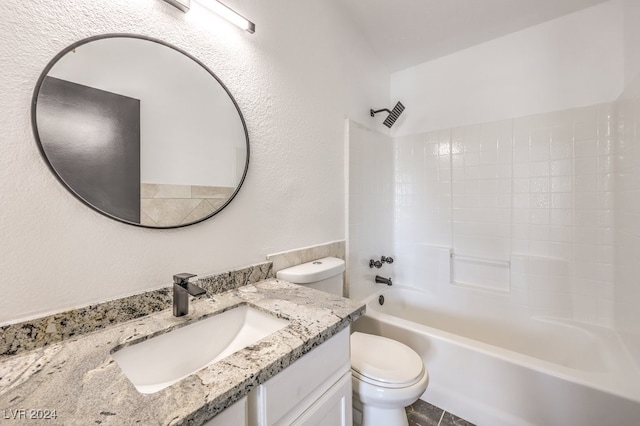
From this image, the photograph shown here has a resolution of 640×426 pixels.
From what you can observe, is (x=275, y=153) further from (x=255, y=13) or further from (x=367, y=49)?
(x=367, y=49)

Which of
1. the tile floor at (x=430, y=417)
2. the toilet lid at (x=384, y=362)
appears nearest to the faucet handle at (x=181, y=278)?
the toilet lid at (x=384, y=362)

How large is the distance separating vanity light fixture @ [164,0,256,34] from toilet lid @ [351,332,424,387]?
1574 millimetres

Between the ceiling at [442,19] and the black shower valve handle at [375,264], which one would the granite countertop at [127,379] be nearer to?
the black shower valve handle at [375,264]

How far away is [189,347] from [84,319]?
1.00 ft

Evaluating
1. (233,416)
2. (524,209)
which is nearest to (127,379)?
(233,416)

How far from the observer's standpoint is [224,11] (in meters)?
1.00

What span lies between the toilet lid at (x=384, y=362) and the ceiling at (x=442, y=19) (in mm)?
2063

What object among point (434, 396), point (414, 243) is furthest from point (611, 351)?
point (414, 243)

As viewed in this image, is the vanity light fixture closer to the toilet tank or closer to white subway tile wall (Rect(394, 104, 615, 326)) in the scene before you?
the toilet tank

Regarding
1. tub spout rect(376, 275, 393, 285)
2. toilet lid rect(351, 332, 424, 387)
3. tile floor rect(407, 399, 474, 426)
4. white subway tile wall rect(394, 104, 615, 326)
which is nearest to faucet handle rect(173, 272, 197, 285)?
toilet lid rect(351, 332, 424, 387)

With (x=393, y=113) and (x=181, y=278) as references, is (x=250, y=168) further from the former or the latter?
(x=393, y=113)

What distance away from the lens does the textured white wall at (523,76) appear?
1601 millimetres

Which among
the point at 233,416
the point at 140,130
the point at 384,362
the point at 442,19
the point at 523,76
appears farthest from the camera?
the point at 523,76

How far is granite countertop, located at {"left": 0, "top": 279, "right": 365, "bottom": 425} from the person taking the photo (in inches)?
17.3
